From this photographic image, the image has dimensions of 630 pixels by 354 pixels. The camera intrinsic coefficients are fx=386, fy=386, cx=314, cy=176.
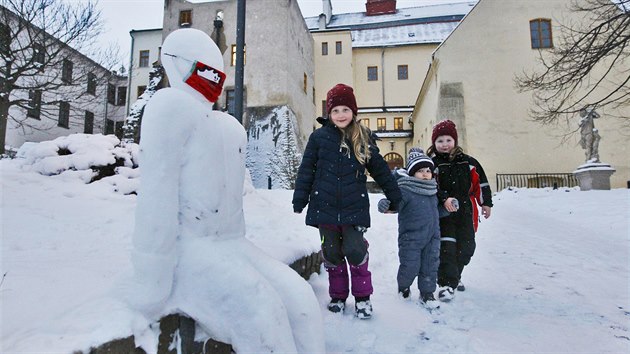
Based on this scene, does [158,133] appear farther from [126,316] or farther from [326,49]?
[326,49]

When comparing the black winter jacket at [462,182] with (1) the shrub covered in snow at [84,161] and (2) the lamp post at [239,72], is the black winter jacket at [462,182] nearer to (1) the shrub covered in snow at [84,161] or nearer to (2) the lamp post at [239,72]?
(2) the lamp post at [239,72]

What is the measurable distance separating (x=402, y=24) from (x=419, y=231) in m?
36.7

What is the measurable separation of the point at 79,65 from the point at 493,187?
18127mm

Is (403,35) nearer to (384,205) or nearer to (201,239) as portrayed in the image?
(384,205)

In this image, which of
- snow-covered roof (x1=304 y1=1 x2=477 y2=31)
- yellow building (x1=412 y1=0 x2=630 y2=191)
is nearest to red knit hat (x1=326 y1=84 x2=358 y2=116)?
yellow building (x1=412 y1=0 x2=630 y2=191)

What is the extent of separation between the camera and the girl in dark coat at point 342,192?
2762 millimetres

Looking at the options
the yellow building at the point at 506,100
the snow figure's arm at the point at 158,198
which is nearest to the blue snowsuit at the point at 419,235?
the snow figure's arm at the point at 158,198

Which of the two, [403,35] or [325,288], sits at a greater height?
[403,35]

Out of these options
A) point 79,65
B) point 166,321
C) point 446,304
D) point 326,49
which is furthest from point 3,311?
point 326,49

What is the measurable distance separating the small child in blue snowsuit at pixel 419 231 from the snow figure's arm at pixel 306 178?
2.89ft

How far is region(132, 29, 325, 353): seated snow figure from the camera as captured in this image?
1.40 m

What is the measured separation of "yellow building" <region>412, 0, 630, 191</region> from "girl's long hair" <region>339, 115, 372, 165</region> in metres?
16.2

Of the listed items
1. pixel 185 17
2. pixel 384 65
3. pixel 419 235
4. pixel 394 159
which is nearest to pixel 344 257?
pixel 419 235

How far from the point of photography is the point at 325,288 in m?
3.41
